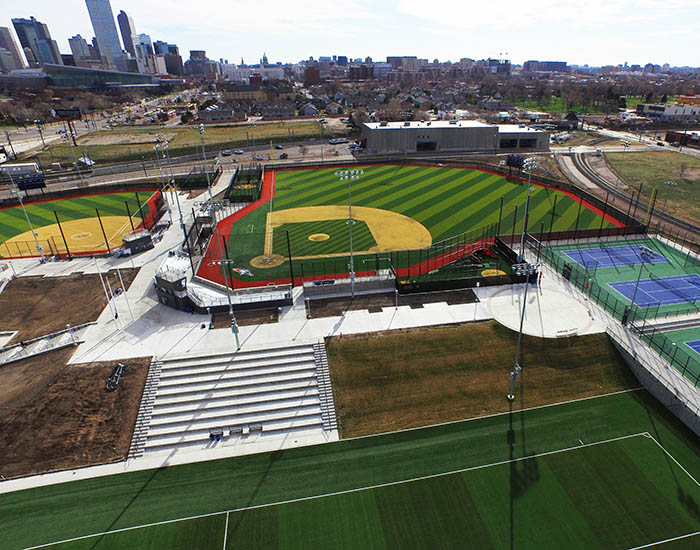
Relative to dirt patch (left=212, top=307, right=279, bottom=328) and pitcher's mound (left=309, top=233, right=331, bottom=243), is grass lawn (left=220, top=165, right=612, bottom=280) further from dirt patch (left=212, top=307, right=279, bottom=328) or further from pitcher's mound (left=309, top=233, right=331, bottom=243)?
dirt patch (left=212, top=307, right=279, bottom=328)

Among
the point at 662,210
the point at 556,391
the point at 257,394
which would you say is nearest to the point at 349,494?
the point at 257,394

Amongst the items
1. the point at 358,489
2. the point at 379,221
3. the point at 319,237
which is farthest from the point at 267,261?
the point at 358,489

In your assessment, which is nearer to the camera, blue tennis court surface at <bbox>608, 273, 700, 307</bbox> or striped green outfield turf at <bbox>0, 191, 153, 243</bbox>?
blue tennis court surface at <bbox>608, 273, 700, 307</bbox>

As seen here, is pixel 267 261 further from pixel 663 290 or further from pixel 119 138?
pixel 119 138

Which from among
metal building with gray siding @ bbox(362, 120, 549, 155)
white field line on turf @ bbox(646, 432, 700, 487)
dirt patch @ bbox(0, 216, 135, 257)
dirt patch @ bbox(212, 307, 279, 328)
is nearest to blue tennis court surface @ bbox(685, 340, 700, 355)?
white field line on turf @ bbox(646, 432, 700, 487)

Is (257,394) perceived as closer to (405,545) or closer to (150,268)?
(405,545)
